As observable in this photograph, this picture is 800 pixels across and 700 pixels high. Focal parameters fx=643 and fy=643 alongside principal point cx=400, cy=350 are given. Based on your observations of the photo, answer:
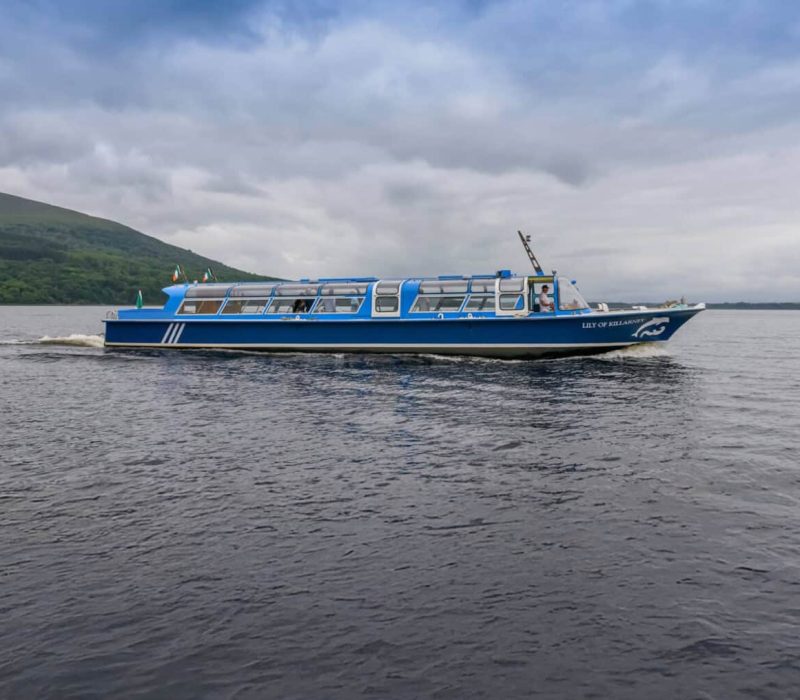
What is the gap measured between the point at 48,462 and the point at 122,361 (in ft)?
75.6

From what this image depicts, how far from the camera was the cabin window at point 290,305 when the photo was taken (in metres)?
38.9

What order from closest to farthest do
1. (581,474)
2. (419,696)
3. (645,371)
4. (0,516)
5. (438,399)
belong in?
1. (419,696)
2. (0,516)
3. (581,474)
4. (438,399)
5. (645,371)

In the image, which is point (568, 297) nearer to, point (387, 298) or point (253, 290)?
point (387, 298)

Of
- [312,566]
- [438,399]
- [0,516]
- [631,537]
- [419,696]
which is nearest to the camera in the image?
[419,696]

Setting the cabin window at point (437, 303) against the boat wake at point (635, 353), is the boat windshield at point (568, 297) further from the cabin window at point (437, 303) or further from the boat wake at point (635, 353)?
the cabin window at point (437, 303)

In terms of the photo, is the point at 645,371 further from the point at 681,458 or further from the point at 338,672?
the point at 338,672

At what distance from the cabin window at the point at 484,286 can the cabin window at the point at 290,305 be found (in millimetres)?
10130

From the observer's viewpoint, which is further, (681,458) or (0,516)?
(681,458)

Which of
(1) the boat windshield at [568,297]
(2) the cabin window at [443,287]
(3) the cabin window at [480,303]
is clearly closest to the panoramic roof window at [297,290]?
(2) the cabin window at [443,287]

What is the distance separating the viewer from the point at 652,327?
3456 cm

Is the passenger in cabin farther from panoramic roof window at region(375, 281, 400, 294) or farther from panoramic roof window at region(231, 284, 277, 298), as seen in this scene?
panoramic roof window at region(231, 284, 277, 298)

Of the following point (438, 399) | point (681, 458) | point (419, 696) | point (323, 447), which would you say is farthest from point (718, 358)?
point (419, 696)

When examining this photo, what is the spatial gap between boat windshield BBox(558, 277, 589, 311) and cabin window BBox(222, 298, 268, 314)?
17.8 metres

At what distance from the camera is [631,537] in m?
9.43
